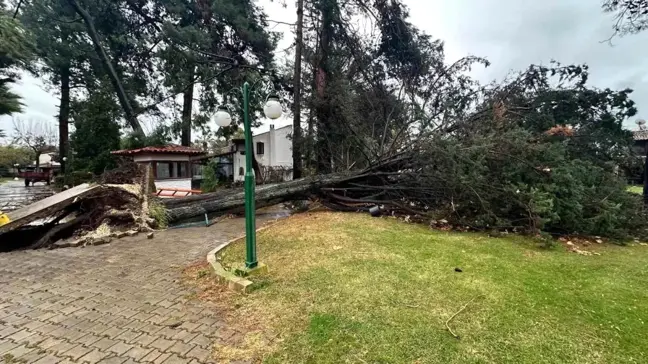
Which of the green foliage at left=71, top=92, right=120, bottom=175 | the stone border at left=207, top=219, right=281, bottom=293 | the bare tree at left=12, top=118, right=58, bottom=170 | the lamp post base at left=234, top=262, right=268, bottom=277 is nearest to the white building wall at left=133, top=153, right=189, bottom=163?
the green foliage at left=71, top=92, right=120, bottom=175

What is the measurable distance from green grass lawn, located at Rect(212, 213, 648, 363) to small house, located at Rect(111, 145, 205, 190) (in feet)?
38.9

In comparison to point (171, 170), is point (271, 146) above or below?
above

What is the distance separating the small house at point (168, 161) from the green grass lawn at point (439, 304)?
1186 centimetres

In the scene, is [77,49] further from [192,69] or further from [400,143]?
[400,143]

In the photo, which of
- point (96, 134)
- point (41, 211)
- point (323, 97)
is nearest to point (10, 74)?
point (96, 134)

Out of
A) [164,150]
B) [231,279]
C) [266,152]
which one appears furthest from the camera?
[266,152]

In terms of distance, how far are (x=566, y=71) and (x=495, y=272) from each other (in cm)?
623

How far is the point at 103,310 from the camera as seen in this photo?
2982 millimetres

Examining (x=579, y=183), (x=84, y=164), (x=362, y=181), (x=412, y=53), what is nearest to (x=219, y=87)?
(x=84, y=164)

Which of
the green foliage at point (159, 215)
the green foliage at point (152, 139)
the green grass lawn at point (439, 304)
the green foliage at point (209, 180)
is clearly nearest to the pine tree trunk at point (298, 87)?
the green foliage at point (159, 215)

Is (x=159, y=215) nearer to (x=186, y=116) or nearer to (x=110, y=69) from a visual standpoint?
(x=186, y=116)

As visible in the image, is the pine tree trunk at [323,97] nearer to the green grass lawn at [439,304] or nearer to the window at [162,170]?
the green grass lawn at [439,304]

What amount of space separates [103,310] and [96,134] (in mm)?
16608

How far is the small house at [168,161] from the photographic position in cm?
1417
